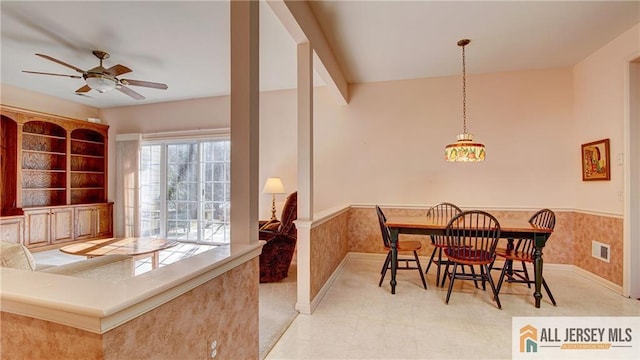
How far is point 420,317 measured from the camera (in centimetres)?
253

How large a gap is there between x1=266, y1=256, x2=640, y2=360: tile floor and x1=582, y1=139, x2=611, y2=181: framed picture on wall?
127 cm

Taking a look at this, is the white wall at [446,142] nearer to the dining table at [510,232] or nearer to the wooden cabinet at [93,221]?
the dining table at [510,232]

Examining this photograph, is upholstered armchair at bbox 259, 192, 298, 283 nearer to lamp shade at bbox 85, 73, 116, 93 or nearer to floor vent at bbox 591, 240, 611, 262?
lamp shade at bbox 85, 73, 116, 93

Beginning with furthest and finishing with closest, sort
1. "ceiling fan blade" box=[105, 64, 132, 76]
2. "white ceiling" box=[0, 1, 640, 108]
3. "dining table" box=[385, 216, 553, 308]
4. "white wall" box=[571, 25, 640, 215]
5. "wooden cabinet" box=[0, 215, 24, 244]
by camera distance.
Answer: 1. "wooden cabinet" box=[0, 215, 24, 244]
2. "white wall" box=[571, 25, 640, 215]
3. "ceiling fan blade" box=[105, 64, 132, 76]
4. "dining table" box=[385, 216, 553, 308]
5. "white ceiling" box=[0, 1, 640, 108]

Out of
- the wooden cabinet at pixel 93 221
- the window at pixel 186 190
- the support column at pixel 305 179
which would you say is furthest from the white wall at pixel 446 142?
the wooden cabinet at pixel 93 221

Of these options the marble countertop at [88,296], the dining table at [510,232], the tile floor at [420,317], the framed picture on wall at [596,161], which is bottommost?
the tile floor at [420,317]

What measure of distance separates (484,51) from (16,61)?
5743mm

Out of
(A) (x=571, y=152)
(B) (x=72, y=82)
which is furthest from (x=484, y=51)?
(B) (x=72, y=82)

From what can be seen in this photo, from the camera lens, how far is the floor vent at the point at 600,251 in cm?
323

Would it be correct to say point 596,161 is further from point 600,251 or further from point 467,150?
point 467,150

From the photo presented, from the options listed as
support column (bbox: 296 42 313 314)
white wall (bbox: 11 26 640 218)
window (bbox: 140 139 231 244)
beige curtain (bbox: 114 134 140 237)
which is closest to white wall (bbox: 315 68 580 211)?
white wall (bbox: 11 26 640 218)

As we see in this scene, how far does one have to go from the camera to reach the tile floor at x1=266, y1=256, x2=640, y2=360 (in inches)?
80.7

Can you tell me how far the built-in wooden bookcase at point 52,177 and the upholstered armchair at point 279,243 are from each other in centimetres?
404

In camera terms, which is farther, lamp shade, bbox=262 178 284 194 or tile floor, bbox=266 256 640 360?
lamp shade, bbox=262 178 284 194
